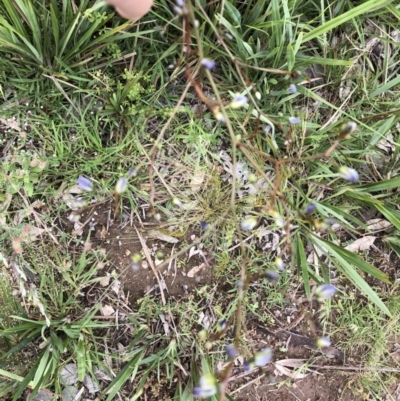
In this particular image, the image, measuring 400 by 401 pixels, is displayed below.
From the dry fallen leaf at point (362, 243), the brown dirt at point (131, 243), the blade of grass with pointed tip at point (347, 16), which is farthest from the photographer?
the dry fallen leaf at point (362, 243)

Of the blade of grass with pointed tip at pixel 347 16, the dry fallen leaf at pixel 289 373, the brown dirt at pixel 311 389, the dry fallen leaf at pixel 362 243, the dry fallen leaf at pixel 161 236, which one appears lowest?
the brown dirt at pixel 311 389

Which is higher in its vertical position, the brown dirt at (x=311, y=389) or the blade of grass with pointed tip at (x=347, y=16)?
the blade of grass with pointed tip at (x=347, y=16)

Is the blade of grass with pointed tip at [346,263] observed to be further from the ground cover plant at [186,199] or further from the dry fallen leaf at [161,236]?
the dry fallen leaf at [161,236]

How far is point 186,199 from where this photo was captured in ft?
5.63

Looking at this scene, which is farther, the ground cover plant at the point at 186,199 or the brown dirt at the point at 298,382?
the brown dirt at the point at 298,382

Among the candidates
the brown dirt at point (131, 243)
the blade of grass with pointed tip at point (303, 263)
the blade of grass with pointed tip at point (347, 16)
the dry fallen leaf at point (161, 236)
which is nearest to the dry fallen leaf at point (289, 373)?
the blade of grass with pointed tip at point (303, 263)

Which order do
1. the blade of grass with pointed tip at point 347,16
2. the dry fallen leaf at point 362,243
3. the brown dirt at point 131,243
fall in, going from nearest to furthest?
1. the blade of grass with pointed tip at point 347,16
2. the brown dirt at point 131,243
3. the dry fallen leaf at point 362,243

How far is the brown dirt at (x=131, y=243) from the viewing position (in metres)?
1.71

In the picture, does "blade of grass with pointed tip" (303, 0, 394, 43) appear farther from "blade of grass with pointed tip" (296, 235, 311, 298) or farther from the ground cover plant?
"blade of grass with pointed tip" (296, 235, 311, 298)

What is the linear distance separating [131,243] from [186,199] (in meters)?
0.26

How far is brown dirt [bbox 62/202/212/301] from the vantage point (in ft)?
5.62

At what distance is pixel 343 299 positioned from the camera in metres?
1.82

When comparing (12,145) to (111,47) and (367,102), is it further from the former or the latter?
(367,102)

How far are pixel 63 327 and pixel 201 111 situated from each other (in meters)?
0.89
